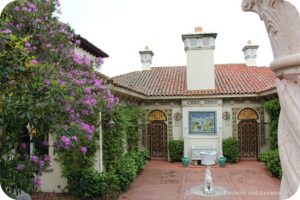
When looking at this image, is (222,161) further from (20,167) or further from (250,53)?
(20,167)

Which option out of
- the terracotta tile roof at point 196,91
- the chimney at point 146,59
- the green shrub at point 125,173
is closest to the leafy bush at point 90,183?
the green shrub at point 125,173

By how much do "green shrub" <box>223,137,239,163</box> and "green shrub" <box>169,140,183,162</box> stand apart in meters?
2.22

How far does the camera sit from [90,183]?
8047mm

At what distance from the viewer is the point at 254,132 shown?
1488 centimetres

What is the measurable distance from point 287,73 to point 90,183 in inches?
292

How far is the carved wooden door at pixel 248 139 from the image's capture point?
1488 centimetres

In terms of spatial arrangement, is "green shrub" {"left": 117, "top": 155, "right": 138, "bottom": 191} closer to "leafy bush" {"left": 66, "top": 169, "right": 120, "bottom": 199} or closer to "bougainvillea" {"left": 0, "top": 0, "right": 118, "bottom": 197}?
"leafy bush" {"left": 66, "top": 169, "right": 120, "bottom": 199}

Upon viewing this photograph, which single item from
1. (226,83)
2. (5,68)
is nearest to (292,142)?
(5,68)

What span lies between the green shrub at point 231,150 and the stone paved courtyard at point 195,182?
0.41m

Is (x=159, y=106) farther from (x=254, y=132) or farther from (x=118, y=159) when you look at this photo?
(x=118, y=159)

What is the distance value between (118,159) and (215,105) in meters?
6.99

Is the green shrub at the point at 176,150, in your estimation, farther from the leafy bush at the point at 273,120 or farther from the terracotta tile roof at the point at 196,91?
the leafy bush at the point at 273,120

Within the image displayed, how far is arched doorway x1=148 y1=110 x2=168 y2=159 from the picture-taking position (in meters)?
15.5

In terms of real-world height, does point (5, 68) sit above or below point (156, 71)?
below
